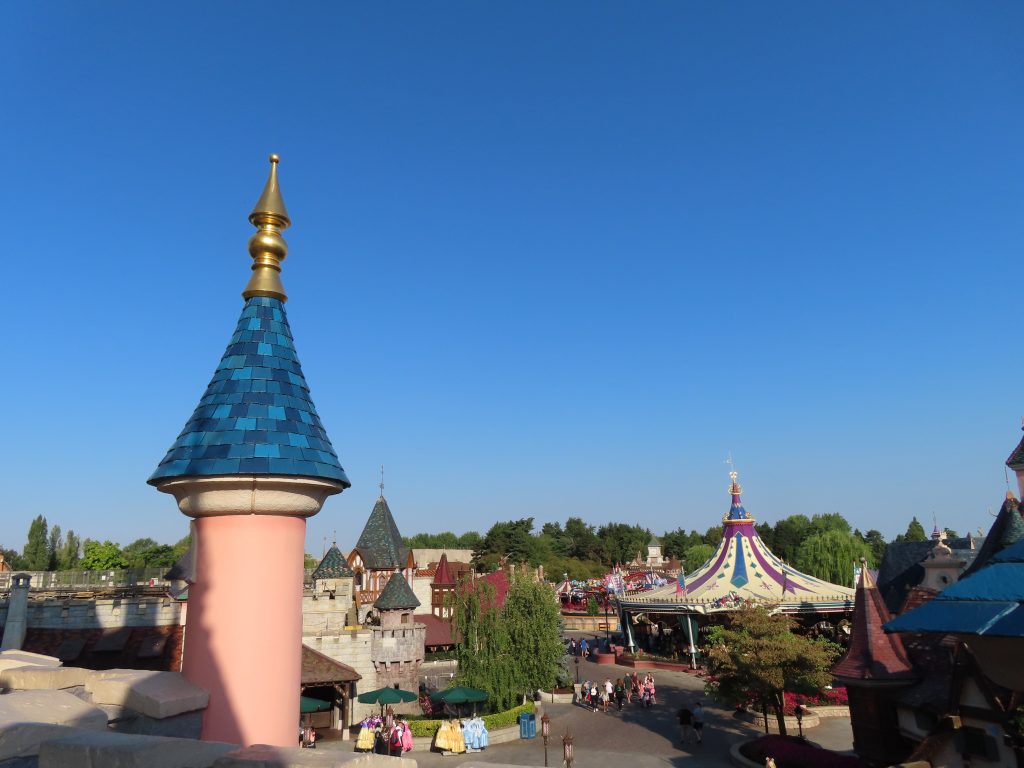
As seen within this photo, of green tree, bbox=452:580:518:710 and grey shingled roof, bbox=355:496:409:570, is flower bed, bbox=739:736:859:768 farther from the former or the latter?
grey shingled roof, bbox=355:496:409:570

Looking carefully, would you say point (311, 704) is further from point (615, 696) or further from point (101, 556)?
point (101, 556)

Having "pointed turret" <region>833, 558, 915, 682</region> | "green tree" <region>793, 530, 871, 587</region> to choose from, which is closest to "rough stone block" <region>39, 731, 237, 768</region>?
"pointed turret" <region>833, 558, 915, 682</region>

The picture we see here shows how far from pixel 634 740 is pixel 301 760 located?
1973 centimetres

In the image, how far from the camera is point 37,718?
10.5ft

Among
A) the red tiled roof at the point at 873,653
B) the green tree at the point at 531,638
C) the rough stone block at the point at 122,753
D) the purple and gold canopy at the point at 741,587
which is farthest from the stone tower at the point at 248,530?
the purple and gold canopy at the point at 741,587

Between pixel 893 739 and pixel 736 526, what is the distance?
986 inches

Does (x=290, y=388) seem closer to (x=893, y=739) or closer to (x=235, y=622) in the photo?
(x=235, y=622)

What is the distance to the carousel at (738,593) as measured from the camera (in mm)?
30062

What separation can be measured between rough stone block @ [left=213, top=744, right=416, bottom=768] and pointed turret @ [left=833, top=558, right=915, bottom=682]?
30.7 ft

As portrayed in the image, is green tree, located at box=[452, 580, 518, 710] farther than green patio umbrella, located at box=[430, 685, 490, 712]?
Yes

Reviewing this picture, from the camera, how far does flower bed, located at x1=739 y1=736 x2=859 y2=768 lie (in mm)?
13380

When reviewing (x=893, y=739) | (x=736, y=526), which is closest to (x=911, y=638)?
(x=893, y=739)

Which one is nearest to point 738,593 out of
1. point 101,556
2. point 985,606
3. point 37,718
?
point 985,606

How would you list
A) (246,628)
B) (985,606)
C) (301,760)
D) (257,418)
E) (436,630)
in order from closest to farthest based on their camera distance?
(301,760) → (246,628) → (257,418) → (985,606) → (436,630)
